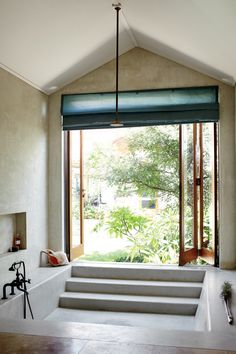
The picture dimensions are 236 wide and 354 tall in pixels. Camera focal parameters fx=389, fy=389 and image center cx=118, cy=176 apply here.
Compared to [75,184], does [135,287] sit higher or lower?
lower

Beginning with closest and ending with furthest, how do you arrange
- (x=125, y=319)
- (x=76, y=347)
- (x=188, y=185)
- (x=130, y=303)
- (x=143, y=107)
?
(x=76, y=347) → (x=125, y=319) → (x=130, y=303) → (x=143, y=107) → (x=188, y=185)

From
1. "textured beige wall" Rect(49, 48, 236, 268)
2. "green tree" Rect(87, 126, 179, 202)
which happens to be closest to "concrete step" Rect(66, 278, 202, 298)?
"textured beige wall" Rect(49, 48, 236, 268)

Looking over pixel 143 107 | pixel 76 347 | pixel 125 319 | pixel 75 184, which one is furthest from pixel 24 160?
pixel 76 347

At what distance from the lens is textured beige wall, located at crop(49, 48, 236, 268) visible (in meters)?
5.19

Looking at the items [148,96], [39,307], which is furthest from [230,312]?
[148,96]

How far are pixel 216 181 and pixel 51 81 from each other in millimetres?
2661

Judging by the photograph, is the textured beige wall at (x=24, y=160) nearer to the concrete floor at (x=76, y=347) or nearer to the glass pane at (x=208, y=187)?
the concrete floor at (x=76, y=347)

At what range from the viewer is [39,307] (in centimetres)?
441

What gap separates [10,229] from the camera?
4852 mm

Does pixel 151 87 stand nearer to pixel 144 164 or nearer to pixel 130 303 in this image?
pixel 130 303

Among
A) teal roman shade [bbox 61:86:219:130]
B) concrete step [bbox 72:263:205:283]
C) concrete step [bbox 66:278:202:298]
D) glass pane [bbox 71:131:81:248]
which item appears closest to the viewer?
concrete step [bbox 66:278:202:298]

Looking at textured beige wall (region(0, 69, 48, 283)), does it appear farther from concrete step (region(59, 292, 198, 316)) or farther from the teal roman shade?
concrete step (region(59, 292, 198, 316))

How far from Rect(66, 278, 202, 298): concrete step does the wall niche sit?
91 centimetres

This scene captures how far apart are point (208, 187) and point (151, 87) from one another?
5.41ft
